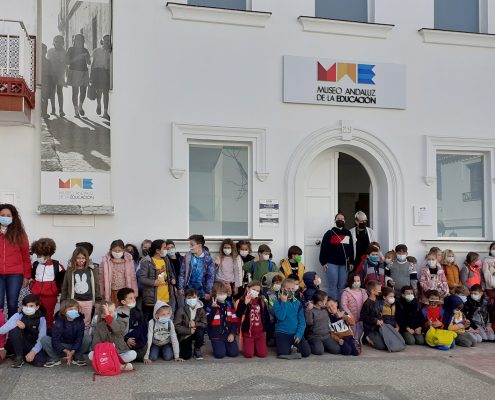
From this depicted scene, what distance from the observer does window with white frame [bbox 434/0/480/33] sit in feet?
39.9

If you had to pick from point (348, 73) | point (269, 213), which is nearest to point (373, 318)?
point (269, 213)

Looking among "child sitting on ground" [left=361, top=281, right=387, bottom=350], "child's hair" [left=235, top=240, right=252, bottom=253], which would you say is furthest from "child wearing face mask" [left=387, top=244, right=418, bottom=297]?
"child's hair" [left=235, top=240, right=252, bottom=253]

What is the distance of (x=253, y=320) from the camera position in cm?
878

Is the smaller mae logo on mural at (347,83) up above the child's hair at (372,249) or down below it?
above

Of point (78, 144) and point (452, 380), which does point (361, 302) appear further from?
point (78, 144)

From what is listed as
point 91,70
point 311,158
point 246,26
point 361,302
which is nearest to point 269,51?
point 246,26

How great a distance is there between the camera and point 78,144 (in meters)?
10.0

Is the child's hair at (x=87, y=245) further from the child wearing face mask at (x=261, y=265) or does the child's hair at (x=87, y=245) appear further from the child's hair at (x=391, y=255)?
the child's hair at (x=391, y=255)

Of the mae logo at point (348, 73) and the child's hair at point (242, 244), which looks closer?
the child's hair at point (242, 244)

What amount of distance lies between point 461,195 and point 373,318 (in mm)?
4103

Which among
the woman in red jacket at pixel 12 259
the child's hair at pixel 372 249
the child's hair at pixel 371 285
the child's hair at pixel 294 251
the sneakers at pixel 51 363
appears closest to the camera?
the sneakers at pixel 51 363

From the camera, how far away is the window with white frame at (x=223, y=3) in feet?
36.1

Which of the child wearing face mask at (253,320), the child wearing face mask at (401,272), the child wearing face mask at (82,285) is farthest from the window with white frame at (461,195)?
the child wearing face mask at (82,285)

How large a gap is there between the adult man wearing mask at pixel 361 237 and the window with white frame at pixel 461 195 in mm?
1553
